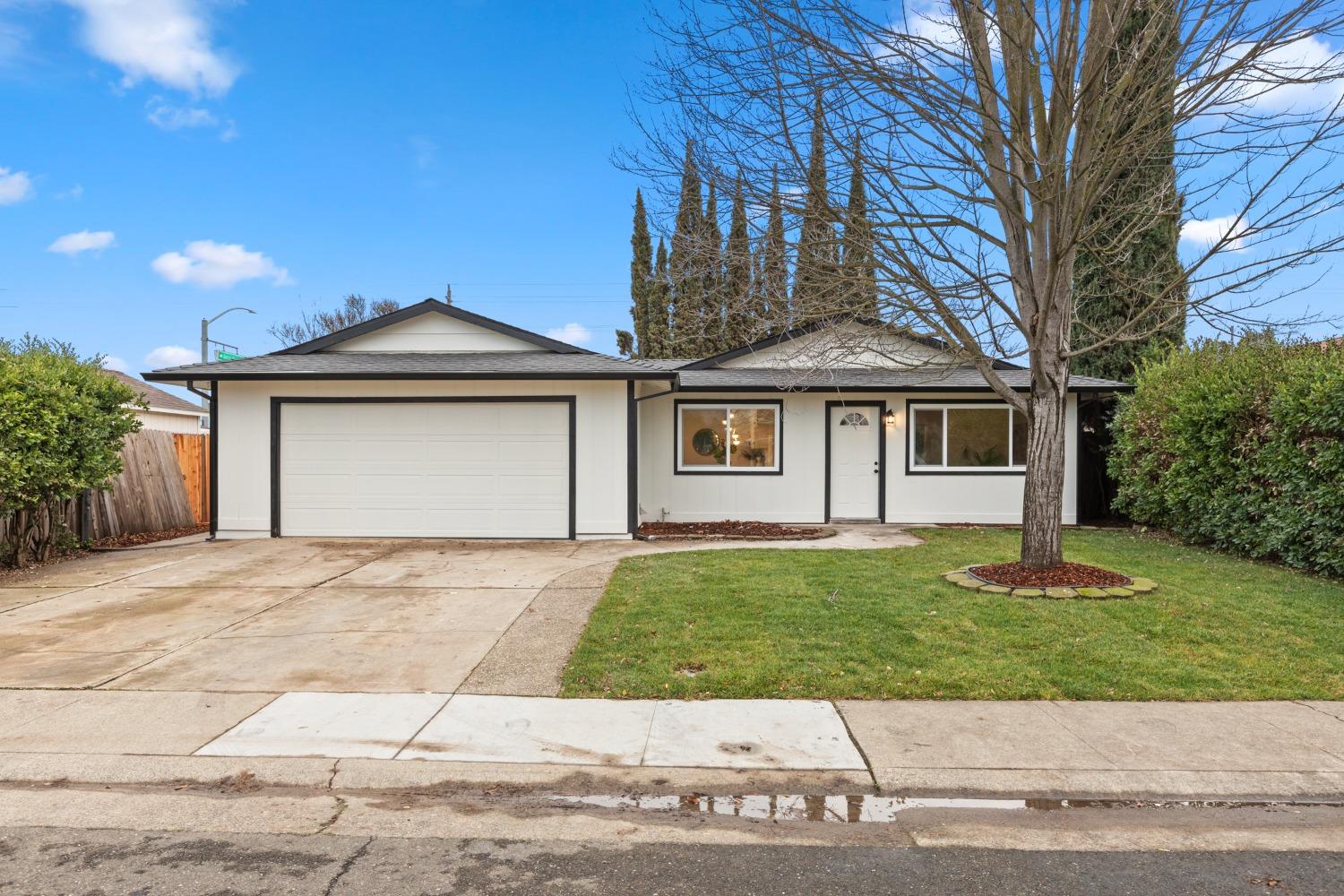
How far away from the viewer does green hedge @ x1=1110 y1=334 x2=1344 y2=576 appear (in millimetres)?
8023

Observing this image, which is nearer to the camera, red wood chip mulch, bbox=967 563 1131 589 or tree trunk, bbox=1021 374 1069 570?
red wood chip mulch, bbox=967 563 1131 589

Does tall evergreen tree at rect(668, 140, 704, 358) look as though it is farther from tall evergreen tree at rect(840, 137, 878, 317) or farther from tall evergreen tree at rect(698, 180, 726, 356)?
tall evergreen tree at rect(840, 137, 878, 317)

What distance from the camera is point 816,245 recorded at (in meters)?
7.35

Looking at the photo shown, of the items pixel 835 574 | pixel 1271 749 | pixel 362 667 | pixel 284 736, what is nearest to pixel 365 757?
pixel 284 736

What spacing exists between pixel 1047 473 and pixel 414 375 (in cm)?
852

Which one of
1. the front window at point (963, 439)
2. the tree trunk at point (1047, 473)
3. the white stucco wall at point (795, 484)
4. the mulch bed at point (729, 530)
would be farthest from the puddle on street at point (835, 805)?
the front window at point (963, 439)

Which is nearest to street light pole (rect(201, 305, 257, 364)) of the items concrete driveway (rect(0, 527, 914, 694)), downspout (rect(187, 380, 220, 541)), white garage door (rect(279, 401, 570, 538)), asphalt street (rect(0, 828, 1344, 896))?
downspout (rect(187, 380, 220, 541))

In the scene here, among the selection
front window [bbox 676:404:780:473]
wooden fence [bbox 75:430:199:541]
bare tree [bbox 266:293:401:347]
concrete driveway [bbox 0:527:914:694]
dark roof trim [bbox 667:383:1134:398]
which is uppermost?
bare tree [bbox 266:293:401:347]

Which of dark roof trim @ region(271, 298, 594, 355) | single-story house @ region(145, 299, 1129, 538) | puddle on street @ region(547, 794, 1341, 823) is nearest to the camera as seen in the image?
puddle on street @ region(547, 794, 1341, 823)

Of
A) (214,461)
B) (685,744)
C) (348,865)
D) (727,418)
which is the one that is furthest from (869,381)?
(348,865)

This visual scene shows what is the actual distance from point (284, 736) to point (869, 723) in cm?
332

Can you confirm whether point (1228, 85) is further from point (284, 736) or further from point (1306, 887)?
point (284, 736)

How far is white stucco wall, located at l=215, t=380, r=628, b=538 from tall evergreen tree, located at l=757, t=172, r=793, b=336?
150 inches

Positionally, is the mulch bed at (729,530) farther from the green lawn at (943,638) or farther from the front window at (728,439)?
the green lawn at (943,638)
